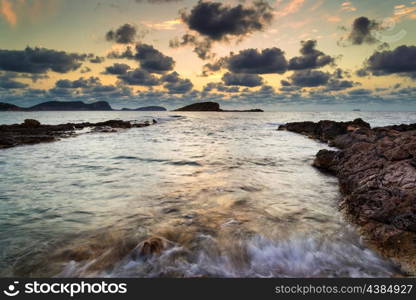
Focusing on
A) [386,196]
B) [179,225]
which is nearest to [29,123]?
[179,225]

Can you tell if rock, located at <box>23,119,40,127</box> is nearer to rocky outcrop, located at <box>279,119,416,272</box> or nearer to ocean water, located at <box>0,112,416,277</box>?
ocean water, located at <box>0,112,416,277</box>

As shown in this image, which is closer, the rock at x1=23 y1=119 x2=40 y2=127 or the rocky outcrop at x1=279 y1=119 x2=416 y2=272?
the rocky outcrop at x1=279 y1=119 x2=416 y2=272

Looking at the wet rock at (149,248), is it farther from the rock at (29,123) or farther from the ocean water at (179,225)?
the rock at (29,123)

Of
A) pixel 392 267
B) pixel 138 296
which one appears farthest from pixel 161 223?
pixel 392 267

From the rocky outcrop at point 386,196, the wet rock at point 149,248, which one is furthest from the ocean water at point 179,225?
the rocky outcrop at point 386,196

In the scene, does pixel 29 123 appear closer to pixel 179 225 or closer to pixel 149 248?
pixel 179 225

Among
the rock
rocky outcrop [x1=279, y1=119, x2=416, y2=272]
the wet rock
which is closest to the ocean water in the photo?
the wet rock

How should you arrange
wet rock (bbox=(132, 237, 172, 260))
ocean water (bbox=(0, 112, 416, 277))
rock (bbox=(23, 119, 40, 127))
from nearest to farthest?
ocean water (bbox=(0, 112, 416, 277))
wet rock (bbox=(132, 237, 172, 260))
rock (bbox=(23, 119, 40, 127))

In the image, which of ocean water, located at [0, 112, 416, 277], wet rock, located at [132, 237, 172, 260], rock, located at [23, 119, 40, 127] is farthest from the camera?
rock, located at [23, 119, 40, 127]

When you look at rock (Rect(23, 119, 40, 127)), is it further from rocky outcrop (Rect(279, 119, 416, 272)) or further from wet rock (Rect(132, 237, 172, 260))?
rocky outcrop (Rect(279, 119, 416, 272))

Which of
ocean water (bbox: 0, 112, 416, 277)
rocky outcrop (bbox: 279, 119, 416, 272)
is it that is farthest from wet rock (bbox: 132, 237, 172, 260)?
rocky outcrop (bbox: 279, 119, 416, 272)

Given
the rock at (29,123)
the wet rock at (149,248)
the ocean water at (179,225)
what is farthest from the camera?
the rock at (29,123)

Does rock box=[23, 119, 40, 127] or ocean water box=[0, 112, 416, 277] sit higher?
rock box=[23, 119, 40, 127]

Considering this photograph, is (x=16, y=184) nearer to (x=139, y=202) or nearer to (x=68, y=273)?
(x=139, y=202)
